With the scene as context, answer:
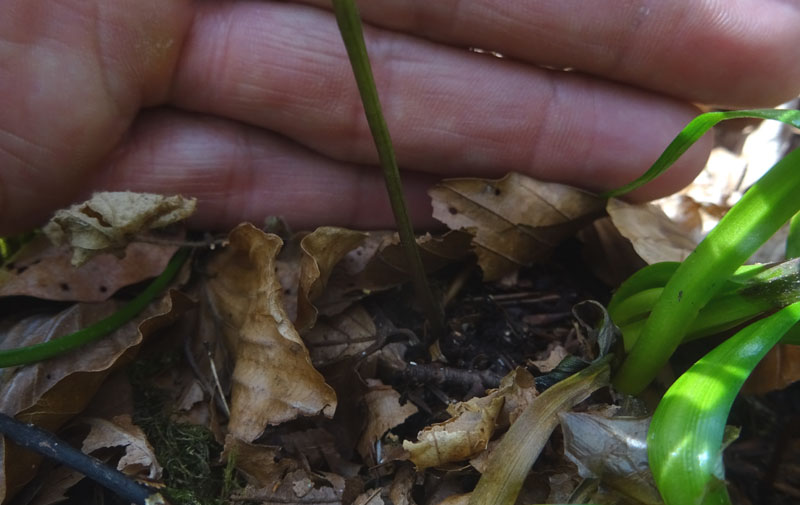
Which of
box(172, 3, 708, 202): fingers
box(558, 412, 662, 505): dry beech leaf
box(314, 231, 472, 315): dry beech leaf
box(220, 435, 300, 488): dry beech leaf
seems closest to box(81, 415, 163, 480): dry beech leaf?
box(220, 435, 300, 488): dry beech leaf

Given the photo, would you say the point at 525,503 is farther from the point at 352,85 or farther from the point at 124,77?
the point at 124,77

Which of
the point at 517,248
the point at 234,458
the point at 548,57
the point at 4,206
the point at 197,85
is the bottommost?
the point at 234,458

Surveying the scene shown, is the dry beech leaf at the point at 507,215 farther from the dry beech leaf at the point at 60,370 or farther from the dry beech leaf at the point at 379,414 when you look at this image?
the dry beech leaf at the point at 60,370

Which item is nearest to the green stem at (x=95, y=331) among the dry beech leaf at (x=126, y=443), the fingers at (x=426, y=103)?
the dry beech leaf at (x=126, y=443)

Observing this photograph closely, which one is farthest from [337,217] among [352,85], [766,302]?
[766,302]

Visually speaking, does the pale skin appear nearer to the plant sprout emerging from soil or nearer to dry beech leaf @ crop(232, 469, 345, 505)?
the plant sprout emerging from soil

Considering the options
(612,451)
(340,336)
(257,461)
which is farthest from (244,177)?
(612,451)
